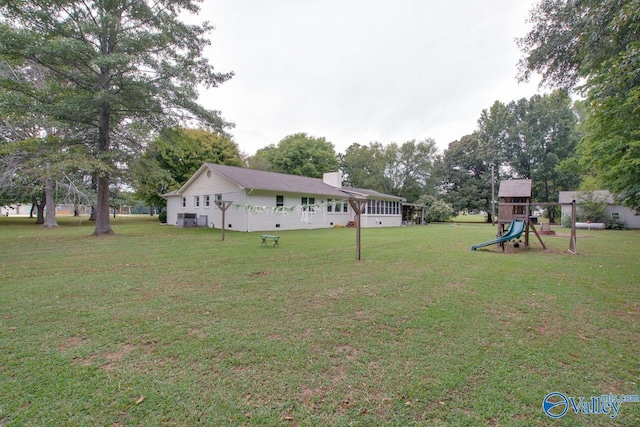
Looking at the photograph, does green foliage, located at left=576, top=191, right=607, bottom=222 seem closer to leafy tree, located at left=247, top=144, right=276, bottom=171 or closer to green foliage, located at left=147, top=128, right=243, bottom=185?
green foliage, located at left=147, top=128, right=243, bottom=185

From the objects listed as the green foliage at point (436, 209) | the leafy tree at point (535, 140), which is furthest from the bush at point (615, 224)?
the green foliage at point (436, 209)

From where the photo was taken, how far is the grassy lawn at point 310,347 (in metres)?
2.18

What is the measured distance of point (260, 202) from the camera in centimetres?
1778

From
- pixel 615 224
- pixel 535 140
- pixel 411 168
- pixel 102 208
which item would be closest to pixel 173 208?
pixel 102 208

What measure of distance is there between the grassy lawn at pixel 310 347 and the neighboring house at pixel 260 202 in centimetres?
981

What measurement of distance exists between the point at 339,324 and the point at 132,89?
47.8 feet

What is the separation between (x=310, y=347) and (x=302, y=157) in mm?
36809

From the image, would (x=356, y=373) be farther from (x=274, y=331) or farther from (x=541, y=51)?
(x=541, y=51)

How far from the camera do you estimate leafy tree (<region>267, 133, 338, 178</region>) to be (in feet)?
125

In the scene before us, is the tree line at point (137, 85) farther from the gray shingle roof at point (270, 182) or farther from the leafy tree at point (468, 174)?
the leafy tree at point (468, 174)

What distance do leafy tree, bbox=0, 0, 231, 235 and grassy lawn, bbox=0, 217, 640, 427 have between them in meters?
9.14

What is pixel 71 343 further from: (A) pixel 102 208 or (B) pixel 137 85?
(A) pixel 102 208

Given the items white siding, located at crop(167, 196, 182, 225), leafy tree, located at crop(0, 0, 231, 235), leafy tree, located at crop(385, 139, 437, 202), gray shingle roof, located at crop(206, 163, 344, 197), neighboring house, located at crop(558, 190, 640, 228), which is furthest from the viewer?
leafy tree, located at crop(385, 139, 437, 202)

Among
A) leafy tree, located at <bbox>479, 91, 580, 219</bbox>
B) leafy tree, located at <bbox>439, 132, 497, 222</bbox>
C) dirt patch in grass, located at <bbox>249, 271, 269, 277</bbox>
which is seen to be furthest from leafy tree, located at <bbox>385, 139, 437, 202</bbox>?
dirt patch in grass, located at <bbox>249, 271, 269, 277</bbox>
